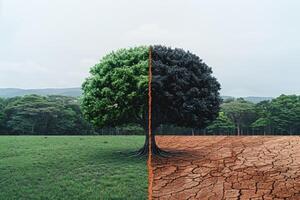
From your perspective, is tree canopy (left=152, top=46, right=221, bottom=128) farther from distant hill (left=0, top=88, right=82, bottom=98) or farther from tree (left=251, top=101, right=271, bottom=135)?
distant hill (left=0, top=88, right=82, bottom=98)

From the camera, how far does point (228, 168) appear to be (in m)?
2.47

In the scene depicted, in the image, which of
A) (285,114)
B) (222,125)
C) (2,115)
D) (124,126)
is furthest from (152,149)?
(2,115)

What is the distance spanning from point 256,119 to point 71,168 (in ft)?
4.49

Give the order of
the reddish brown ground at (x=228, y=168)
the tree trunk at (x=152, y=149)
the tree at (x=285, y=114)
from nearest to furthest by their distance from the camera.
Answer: the reddish brown ground at (x=228, y=168)
the tree at (x=285, y=114)
the tree trunk at (x=152, y=149)

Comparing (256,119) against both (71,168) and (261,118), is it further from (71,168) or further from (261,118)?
(71,168)

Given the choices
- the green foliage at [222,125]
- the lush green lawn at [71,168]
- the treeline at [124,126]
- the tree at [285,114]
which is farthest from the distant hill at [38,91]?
the tree at [285,114]

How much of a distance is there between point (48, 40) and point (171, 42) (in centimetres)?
102

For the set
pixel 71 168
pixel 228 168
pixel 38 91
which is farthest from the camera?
pixel 38 91

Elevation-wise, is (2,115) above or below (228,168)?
above

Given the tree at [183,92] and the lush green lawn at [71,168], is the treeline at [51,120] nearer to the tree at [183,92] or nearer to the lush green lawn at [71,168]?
the lush green lawn at [71,168]

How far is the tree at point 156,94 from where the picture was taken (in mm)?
2508

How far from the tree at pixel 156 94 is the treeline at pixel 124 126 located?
74 mm

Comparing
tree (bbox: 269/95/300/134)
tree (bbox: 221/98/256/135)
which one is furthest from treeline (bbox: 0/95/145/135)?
tree (bbox: 269/95/300/134)

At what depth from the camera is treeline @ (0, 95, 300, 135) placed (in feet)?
8.17
